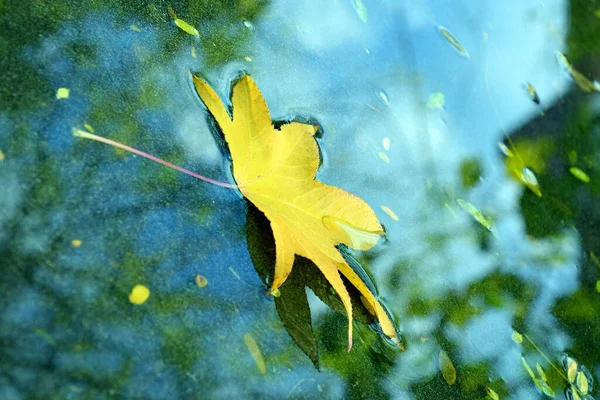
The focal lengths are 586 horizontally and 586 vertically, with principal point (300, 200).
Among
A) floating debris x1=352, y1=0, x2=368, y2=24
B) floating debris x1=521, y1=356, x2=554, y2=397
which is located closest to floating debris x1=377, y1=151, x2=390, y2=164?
floating debris x1=352, y1=0, x2=368, y2=24

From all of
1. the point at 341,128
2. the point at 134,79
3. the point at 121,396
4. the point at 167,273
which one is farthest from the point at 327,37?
the point at 121,396

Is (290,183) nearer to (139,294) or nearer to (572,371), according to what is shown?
(139,294)

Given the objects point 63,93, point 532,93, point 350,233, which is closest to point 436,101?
point 532,93

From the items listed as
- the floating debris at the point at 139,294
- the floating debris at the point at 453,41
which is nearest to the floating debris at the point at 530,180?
the floating debris at the point at 453,41

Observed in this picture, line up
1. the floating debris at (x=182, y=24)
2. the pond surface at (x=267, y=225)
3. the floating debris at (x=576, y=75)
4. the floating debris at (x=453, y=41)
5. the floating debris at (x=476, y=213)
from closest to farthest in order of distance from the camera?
the pond surface at (x=267, y=225) < the floating debris at (x=182, y=24) < the floating debris at (x=476, y=213) < the floating debris at (x=453, y=41) < the floating debris at (x=576, y=75)

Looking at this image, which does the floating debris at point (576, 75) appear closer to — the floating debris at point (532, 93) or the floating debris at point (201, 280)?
the floating debris at point (532, 93)

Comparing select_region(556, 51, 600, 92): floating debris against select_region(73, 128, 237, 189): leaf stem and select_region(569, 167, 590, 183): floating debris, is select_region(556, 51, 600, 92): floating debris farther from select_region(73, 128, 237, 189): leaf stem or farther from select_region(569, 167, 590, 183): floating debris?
select_region(73, 128, 237, 189): leaf stem
